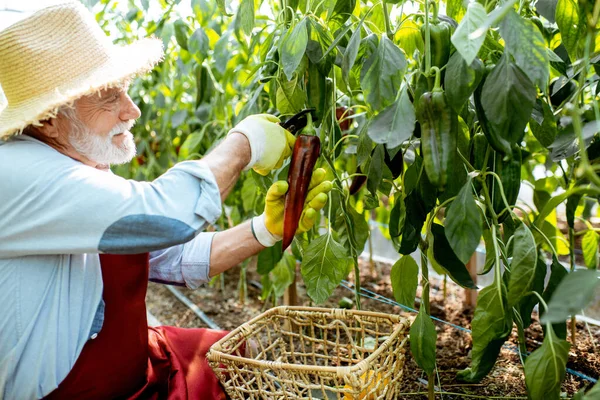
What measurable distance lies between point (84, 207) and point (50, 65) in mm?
316

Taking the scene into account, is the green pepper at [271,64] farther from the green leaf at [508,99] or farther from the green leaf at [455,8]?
the green leaf at [508,99]

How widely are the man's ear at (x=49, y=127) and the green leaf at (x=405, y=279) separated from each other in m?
0.79

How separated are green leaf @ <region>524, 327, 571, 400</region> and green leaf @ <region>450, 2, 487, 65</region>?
1.55 ft

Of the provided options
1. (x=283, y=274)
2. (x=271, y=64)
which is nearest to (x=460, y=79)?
(x=271, y=64)

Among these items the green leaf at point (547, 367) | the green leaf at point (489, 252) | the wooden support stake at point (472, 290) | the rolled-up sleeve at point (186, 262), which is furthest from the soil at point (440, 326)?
the rolled-up sleeve at point (186, 262)

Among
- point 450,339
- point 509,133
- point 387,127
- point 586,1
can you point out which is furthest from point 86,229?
point 450,339

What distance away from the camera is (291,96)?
52.1 inches

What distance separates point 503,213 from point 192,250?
29.7 inches

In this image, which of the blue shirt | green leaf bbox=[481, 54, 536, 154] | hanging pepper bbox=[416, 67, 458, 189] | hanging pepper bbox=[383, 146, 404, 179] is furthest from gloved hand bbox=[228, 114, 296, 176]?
green leaf bbox=[481, 54, 536, 154]

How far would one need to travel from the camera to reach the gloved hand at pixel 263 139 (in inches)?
48.6

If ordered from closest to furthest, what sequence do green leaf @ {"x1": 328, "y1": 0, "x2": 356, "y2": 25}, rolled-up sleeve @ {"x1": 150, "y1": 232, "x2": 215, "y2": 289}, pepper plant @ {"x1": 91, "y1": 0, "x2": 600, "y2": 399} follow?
pepper plant @ {"x1": 91, "y1": 0, "x2": 600, "y2": 399} → green leaf @ {"x1": 328, "y1": 0, "x2": 356, "y2": 25} → rolled-up sleeve @ {"x1": 150, "y1": 232, "x2": 215, "y2": 289}

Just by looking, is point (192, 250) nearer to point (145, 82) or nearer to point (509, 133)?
point (509, 133)

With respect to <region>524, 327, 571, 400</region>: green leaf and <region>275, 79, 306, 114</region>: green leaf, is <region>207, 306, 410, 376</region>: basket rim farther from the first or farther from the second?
<region>275, 79, 306, 114</region>: green leaf

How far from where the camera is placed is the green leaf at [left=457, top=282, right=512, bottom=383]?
1.07 meters
